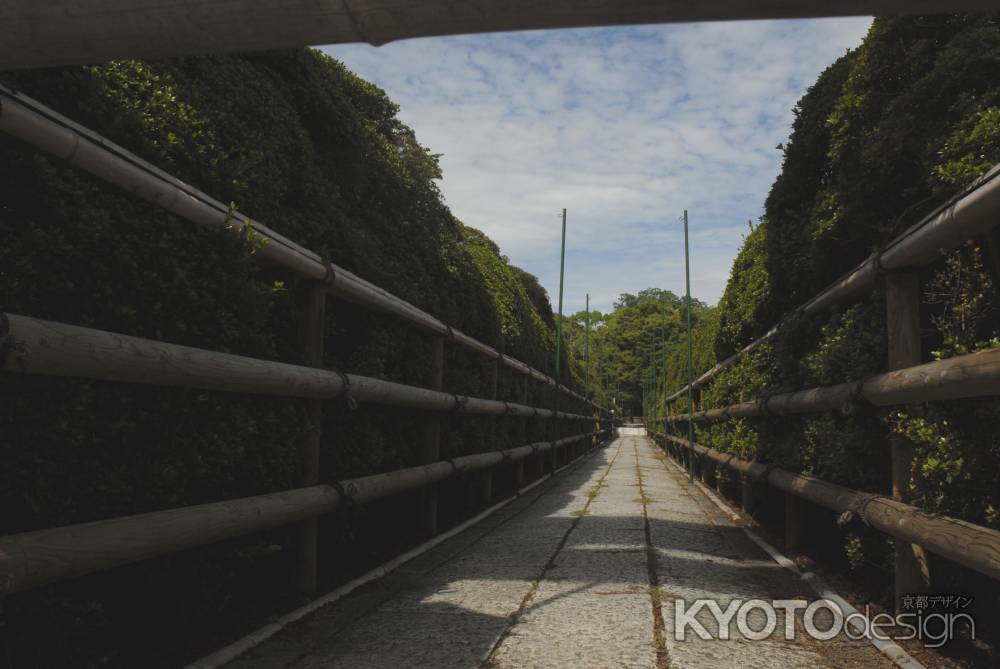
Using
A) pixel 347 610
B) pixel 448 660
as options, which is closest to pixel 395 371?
pixel 347 610

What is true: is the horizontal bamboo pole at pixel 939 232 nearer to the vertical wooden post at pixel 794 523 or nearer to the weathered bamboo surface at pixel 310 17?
the weathered bamboo surface at pixel 310 17

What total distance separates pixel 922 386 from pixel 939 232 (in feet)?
2.03

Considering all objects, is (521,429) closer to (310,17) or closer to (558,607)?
(558,607)

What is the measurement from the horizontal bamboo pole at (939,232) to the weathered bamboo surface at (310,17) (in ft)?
3.72

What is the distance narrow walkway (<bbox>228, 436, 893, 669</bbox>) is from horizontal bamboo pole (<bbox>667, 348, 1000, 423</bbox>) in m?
1.11

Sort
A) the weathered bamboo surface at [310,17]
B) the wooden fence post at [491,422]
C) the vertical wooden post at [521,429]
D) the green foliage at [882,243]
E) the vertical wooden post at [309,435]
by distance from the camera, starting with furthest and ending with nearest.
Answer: the vertical wooden post at [521,429] < the wooden fence post at [491,422] < the vertical wooden post at [309,435] < the green foliage at [882,243] < the weathered bamboo surface at [310,17]

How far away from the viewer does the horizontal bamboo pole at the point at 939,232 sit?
7.92 ft

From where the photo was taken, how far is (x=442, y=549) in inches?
210

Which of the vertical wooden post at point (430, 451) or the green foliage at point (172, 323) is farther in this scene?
the vertical wooden post at point (430, 451)

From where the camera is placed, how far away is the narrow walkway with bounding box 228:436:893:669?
2838 millimetres

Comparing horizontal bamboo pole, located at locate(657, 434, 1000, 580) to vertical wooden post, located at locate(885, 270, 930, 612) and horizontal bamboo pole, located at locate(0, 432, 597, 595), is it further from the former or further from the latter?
horizontal bamboo pole, located at locate(0, 432, 597, 595)

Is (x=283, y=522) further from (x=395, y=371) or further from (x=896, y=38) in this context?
(x=896, y=38)

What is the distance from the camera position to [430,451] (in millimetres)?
5910

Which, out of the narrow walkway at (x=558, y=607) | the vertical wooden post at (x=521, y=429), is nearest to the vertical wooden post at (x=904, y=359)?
the narrow walkway at (x=558, y=607)
